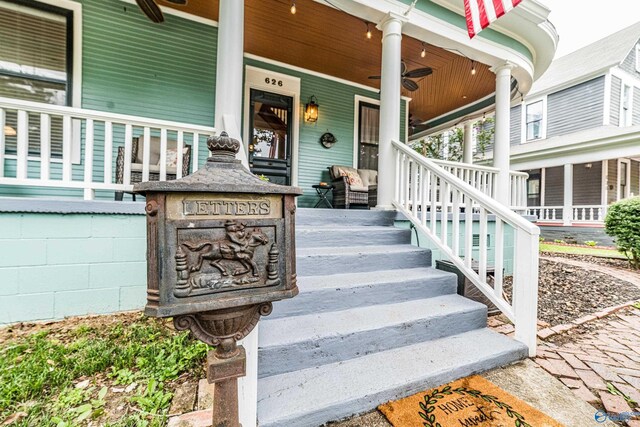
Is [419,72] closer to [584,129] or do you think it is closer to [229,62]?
[229,62]

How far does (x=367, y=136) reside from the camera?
6164 mm

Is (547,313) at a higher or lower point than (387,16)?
lower

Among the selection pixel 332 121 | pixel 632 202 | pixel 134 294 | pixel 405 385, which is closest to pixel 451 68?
pixel 332 121

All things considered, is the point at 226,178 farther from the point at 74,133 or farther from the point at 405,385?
the point at 74,133

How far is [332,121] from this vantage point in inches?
225

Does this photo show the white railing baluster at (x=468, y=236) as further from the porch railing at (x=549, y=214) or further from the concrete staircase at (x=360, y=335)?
the porch railing at (x=549, y=214)

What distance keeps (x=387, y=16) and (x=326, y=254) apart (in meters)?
3.10

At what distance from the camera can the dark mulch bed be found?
298cm

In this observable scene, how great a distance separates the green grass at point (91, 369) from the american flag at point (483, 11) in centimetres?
396

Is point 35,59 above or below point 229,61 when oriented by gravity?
above

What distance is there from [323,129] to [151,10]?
10.2 ft

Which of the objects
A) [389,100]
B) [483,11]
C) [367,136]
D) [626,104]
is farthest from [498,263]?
[626,104]

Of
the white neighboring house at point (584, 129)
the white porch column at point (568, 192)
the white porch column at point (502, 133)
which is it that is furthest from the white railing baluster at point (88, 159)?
the white porch column at point (568, 192)

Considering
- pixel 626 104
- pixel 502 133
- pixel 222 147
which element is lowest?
pixel 222 147
